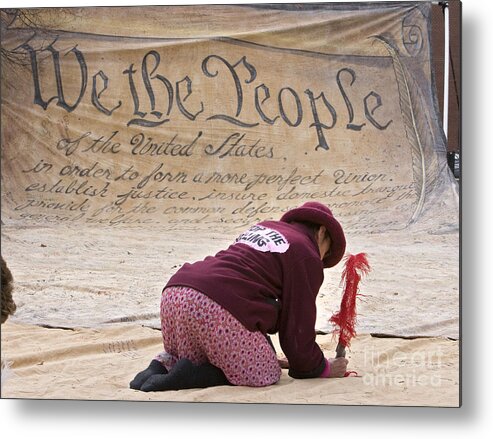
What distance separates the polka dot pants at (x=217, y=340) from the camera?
12.0 feet

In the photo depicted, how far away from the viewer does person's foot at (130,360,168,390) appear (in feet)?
12.5

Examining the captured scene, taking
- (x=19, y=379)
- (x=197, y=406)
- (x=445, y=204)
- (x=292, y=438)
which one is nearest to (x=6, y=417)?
(x=19, y=379)

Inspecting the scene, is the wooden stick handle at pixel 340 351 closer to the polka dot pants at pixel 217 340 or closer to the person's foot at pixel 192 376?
the polka dot pants at pixel 217 340

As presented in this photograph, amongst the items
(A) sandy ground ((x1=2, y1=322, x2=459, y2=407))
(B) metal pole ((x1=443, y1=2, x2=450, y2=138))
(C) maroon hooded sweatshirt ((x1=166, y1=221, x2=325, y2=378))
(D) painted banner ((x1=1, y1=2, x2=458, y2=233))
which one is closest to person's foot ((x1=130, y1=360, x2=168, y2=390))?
(A) sandy ground ((x1=2, y1=322, x2=459, y2=407))

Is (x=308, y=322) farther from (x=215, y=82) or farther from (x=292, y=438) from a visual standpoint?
(x=215, y=82)

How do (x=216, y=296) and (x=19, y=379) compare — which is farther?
(x=19, y=379)

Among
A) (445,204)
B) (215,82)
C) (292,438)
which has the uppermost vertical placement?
(215,82)

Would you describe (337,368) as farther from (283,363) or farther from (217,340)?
(217,340)

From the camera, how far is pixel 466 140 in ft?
12.2

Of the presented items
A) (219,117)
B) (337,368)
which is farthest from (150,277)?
(337,368)

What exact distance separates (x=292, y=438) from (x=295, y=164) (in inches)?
34.3

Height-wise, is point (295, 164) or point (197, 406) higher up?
point (295, 164)

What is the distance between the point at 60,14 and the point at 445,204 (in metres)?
1.38

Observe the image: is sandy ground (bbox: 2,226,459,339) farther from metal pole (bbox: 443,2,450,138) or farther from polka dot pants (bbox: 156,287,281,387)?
metal pole (bbox: 443,2,450,138)
